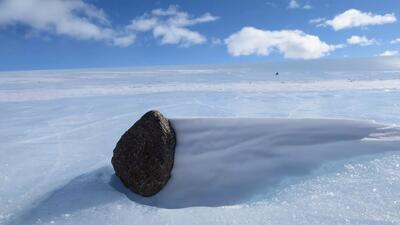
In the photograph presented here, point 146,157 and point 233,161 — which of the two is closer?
point 146,157

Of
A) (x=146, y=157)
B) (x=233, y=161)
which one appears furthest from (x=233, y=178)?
(x=146, y=157)

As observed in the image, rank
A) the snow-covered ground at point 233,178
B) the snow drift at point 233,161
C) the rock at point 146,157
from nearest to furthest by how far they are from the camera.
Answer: the snow-covered ground at point 233,178, the snow drift at point 233,161, the rock at point 146,157

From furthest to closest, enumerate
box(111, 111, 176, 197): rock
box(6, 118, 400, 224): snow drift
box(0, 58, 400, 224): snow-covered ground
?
1. box(111, 111, 176, 197): rock
2. box(6, 118, 400, 224): snow drift
3. box(0, 58, 400, 224): snow-covered ground

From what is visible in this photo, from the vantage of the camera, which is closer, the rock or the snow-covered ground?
the snow-covered ground

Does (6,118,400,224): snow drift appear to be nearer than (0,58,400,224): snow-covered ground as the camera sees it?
No

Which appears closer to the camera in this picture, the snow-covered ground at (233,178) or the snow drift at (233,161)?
the snow-covered ground at (233,178)

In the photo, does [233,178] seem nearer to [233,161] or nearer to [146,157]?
[233,161]

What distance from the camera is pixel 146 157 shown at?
3916 millimetres

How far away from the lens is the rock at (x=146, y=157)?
3842mm

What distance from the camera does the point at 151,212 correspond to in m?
3.41

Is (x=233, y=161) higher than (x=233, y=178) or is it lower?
higher

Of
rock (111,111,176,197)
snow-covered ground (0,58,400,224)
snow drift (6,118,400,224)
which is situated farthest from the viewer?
rock (111,111,176,197)

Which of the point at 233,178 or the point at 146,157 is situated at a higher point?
the point at 146,157

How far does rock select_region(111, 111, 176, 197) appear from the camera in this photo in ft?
12.6
